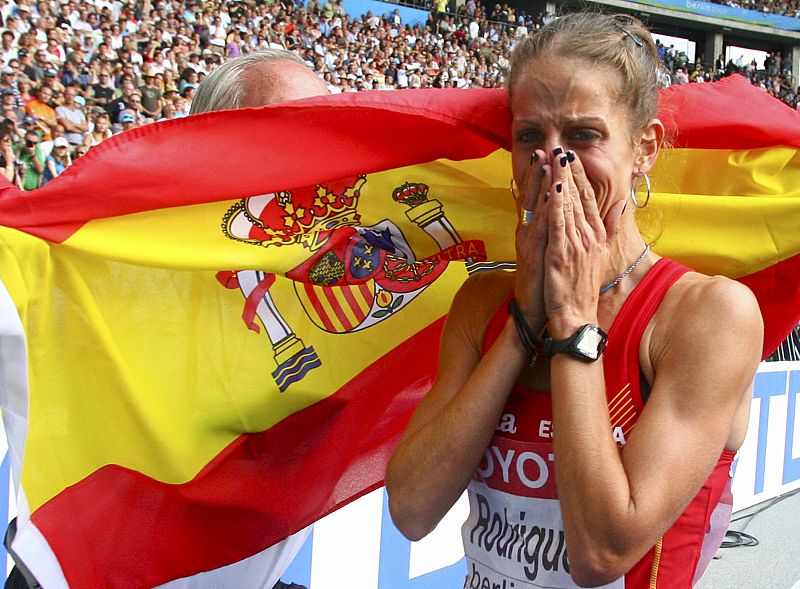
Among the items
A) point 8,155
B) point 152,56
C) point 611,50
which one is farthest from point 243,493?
point 152,56

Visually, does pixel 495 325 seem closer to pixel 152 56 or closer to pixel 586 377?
pixel 586 377

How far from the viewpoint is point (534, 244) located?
1.46 m

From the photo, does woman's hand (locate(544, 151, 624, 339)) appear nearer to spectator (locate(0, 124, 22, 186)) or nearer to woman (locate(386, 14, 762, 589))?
woman (locate(386, 14, 762, 589))

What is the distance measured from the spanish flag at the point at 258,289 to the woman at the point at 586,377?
0.31 meters

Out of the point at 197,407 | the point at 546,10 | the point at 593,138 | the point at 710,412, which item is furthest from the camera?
the point at 546,10

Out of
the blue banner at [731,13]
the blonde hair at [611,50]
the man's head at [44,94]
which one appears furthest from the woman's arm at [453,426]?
the blue banner at [731,13]

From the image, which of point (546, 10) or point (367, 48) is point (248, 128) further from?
point (546, 10)

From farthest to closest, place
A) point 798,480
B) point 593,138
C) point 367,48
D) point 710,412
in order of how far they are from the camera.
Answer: point 367,48, point 798,480, point 593,138, point 710,412

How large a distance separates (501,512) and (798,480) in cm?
521

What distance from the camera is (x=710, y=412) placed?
136cm

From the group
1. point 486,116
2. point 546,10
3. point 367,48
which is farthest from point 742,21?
point 486,116

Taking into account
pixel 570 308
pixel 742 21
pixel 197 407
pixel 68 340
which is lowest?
pixel 742 21

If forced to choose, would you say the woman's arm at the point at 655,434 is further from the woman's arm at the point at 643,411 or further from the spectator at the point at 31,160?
the spectator at the point at 31,160

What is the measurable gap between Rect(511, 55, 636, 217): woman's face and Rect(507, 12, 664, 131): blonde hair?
Answer: 0.02 m
